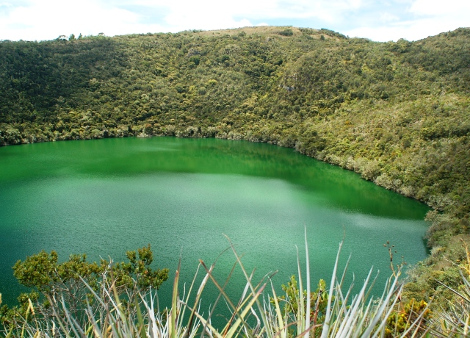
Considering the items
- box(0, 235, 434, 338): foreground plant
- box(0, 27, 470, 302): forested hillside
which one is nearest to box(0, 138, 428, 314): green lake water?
box(0, 27, 470, 302): forested hillside

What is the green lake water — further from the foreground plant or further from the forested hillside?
the foreground plant

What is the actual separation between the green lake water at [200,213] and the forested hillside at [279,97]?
3.59m

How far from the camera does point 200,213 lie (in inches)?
993

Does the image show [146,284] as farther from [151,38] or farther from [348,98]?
[151,38]

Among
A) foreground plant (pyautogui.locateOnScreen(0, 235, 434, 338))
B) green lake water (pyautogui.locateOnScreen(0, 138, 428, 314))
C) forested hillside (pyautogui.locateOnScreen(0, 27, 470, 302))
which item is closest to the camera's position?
foreground plant (pyautogui.locateOnScreen(0, 235, 434, 338))

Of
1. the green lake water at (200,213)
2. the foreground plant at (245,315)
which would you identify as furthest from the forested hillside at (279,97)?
the foreground plant at (245,315)

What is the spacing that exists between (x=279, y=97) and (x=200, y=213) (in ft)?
150

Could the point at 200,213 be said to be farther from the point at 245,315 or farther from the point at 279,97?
the point at 279,97

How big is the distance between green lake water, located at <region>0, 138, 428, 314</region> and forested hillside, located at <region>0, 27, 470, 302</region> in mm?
3591

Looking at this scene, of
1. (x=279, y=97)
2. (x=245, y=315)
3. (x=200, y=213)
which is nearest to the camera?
(x=245, y=315)

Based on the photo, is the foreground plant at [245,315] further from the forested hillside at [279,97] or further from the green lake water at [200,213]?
the forested hillside at [279,97]

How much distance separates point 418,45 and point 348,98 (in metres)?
16.1

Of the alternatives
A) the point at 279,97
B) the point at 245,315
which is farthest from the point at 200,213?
the point at 279,97

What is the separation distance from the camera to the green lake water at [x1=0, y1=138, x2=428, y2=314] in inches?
731
